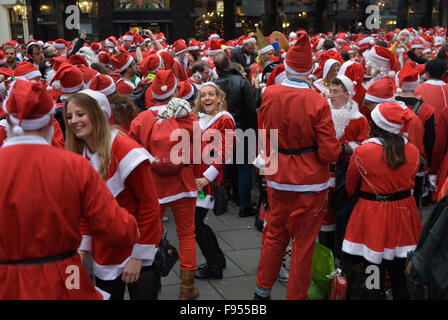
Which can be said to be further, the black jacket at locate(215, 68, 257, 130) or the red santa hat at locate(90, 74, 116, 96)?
the black jacket at locate(215, 68, 257, 130)

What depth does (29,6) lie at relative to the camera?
29.2 metres

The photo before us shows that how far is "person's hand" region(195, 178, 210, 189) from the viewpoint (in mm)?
4445

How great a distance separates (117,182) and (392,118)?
82.6 inches

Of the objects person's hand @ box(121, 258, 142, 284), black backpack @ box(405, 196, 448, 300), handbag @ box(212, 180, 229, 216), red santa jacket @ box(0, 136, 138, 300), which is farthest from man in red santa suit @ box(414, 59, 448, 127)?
red santa jacket @ box(0, 136, 138, 300)

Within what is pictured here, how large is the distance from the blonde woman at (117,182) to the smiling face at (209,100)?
206 centimetres

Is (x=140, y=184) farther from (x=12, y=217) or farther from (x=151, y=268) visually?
(x=12, y=217)

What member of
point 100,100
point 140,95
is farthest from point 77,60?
point 100,100

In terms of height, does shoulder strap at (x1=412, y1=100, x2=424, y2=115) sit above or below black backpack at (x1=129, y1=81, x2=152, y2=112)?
below

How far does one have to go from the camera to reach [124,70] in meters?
7.27

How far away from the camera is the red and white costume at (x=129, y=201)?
9.32ft

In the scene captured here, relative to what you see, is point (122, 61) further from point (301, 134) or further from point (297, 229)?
point (297, 229)

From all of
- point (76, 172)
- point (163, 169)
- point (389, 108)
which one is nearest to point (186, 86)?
point (163, 169)

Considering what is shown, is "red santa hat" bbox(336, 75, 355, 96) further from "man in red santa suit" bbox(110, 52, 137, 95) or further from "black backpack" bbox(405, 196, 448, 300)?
"man in red santa suit" bbox(110, 52, 137, 95)

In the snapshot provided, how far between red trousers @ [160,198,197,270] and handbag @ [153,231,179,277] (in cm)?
81
